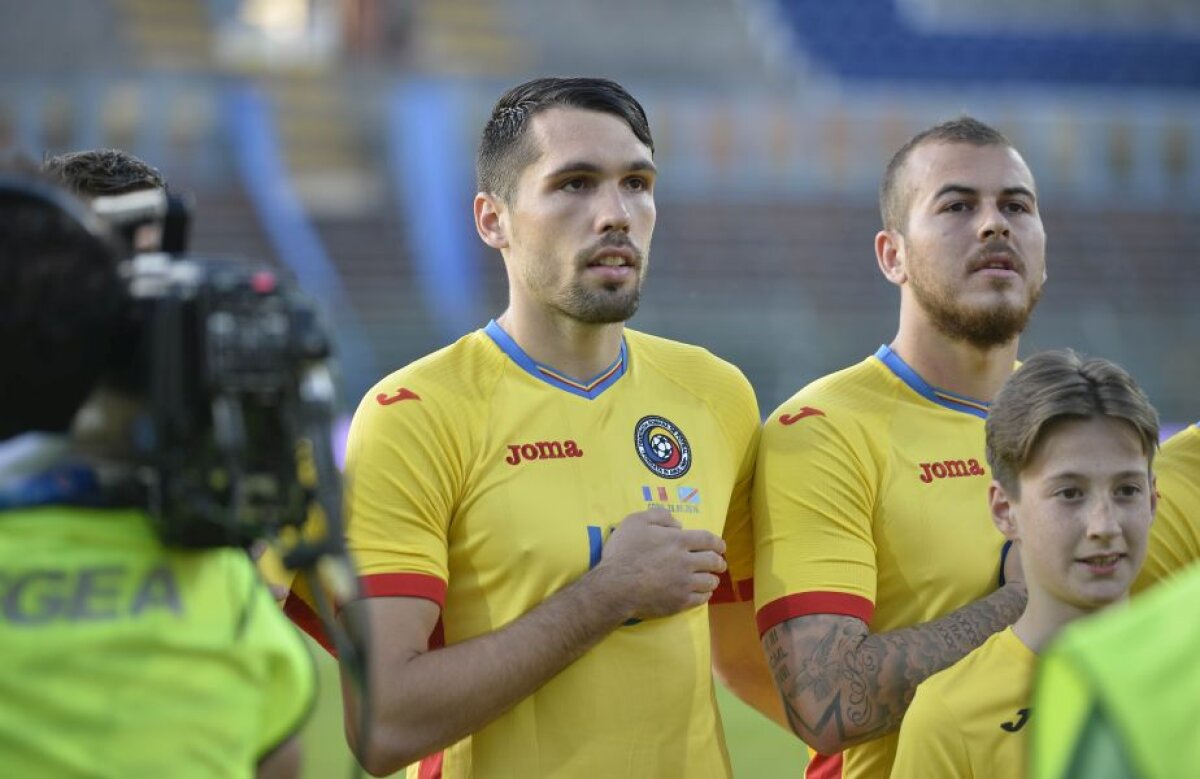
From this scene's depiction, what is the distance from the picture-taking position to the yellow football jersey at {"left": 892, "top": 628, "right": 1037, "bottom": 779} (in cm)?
248

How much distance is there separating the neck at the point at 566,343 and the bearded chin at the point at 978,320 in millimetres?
657

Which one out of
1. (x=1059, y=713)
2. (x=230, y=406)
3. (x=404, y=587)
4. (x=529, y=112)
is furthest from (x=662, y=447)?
(x=1059, y=713)

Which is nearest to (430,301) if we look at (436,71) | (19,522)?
(436,71)

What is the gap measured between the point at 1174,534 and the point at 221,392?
7.02 feet

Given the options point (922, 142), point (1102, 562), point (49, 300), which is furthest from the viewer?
point (922, 142)

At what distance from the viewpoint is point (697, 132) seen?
733 inches

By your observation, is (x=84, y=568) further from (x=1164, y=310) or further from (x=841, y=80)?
(x=841, y=80)

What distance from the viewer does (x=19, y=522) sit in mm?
1573

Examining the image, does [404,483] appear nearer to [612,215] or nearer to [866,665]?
[612,215]

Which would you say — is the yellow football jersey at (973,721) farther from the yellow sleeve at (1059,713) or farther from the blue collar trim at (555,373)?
the yellow sleeve at (1059,713)

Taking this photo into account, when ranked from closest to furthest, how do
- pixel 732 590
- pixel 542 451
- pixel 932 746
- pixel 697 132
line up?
pixel 932 746 → pixel 542 451 → pixel 732 590 → pixel 697 132

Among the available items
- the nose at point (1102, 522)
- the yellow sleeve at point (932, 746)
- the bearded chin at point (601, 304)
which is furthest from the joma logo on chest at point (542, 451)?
the nose at point (1102, 522)

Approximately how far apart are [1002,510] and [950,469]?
1.18 feet

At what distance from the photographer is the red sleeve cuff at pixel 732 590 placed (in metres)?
3.26
